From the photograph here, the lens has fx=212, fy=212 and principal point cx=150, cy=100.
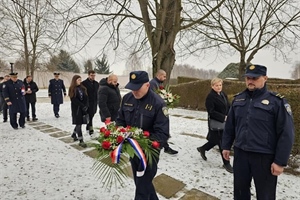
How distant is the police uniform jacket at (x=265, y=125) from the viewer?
7.38 feet

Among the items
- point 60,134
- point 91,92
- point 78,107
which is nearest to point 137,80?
point 78,107

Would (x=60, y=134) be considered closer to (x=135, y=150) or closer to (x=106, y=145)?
(x=106, y=145)

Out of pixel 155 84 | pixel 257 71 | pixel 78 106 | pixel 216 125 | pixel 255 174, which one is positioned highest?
pixel 257 71

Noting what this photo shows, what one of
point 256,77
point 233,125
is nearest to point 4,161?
point 233,125

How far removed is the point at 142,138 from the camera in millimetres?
2311

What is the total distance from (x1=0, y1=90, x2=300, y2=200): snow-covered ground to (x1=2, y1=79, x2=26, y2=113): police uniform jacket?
1657 mm

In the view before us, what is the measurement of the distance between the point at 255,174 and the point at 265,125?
0.57 metres

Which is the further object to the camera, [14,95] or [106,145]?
[14,95]

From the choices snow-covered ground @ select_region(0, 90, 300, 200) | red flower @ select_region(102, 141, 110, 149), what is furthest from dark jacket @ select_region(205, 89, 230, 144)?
red flower @ select_region(102, 141, 110, 149)

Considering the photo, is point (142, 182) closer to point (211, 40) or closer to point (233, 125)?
point (233, 125)

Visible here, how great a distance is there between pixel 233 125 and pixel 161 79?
8.84 ft

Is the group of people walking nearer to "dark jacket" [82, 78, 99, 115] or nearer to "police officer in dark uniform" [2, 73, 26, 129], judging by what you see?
"dark jacket" [82, 78, 99, 115]

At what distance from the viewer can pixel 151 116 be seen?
8.29 ft

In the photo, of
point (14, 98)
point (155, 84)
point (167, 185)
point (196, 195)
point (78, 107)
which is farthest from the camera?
point (14, 98)
